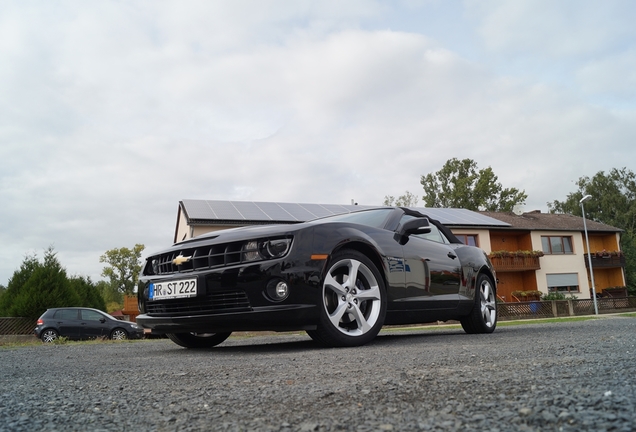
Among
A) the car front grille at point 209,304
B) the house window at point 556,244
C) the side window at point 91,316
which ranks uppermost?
the house window at point 556,244

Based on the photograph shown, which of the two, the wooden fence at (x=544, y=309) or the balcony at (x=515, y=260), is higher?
the balcony at (x=515, y=260)

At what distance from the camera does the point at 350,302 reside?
4.73 m

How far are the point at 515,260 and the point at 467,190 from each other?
841 inches

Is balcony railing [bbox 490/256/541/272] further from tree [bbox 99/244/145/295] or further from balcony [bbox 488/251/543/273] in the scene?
tree [bbox 99/244/145/295]

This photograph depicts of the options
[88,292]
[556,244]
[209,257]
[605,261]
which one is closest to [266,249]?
[209,257]

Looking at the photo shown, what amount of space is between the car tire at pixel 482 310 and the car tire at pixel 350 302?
2209 millimetres

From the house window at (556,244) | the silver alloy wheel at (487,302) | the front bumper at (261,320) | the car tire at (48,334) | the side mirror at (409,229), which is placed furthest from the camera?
the house window at (556,244)

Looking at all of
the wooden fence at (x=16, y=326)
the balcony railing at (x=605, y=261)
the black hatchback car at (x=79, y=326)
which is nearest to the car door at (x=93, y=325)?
the black hatchback car at (x=79, y=326)

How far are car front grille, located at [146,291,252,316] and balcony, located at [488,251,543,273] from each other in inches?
1279

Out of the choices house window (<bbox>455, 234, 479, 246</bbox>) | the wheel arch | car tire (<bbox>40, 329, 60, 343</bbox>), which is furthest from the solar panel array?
the wheel arch

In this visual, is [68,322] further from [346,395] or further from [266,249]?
[346,395]

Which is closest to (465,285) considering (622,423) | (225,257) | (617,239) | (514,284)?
(225,257)

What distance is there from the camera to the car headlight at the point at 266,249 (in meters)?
4.50

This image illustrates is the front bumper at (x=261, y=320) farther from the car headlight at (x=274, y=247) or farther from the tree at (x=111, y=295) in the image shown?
the tree at (x=111, y=295)
